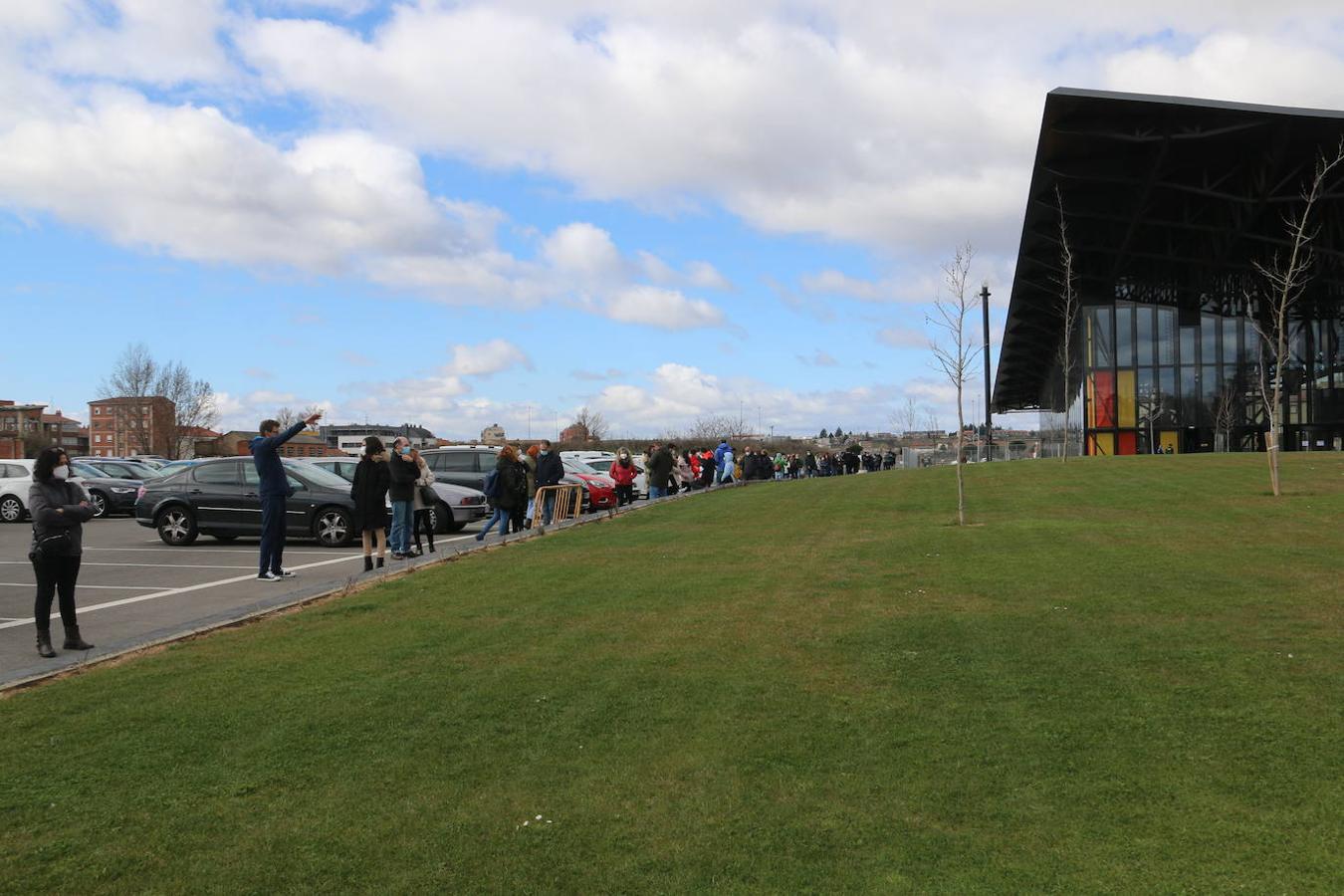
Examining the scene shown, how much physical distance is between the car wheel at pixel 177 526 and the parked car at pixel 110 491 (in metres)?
11.1

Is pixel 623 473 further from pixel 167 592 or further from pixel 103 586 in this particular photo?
pixel 167 592

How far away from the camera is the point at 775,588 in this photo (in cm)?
1039

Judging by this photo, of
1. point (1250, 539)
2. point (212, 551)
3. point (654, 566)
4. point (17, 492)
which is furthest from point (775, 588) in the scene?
point (17, 492)

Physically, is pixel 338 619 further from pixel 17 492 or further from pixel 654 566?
pixel 17 492

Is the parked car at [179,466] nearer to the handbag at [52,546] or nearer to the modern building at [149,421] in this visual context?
the handbag at [52,546]

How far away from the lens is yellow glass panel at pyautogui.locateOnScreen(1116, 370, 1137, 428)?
182 ft

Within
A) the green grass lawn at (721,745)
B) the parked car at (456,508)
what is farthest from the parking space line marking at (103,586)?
the parked car at (456,508)

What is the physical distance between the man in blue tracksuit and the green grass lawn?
10.8ft

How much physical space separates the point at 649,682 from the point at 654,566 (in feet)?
19.1

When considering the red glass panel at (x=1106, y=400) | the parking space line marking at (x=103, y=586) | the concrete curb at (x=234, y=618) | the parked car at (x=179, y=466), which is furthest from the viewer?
the red glass panel at (x=1106, y=400)

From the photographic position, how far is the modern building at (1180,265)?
38031mm

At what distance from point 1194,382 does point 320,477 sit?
48.2 metres

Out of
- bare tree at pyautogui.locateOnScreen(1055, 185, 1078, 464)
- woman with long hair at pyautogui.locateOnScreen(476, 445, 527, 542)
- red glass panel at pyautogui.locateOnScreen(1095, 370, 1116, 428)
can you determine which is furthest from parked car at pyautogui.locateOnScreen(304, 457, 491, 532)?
red glass panel at pyautogui.locateOnScreen(1095, 370, 1116, 428)

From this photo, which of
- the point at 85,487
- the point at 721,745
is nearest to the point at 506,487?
the point at 721,745
